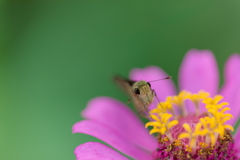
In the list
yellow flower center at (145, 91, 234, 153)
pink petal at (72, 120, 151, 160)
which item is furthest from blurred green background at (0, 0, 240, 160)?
yellow flower center at (145, 91, 234, 153)

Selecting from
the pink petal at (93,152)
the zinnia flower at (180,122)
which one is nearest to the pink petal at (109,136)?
the zinnia flower at (180,122)

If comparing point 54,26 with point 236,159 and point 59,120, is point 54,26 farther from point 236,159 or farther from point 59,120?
→ point 236,159

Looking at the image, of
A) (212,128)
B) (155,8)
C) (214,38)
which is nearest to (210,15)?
(214,38)

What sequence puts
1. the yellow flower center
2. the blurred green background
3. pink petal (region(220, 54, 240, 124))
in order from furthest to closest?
the blurred green background < pink petal (region(220, 54, 240, 124)) < the yellow flower center

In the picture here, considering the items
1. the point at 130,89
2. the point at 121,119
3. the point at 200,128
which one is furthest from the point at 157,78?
the point at 200,128

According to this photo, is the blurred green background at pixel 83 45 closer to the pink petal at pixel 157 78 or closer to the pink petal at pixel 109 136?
the pink petal at pixel 157 78

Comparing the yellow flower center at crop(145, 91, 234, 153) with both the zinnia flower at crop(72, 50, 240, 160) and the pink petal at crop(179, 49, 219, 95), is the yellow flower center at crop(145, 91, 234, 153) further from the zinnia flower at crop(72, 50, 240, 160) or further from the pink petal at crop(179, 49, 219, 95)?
the pink petal at crop(179, 49, 219, 95)
